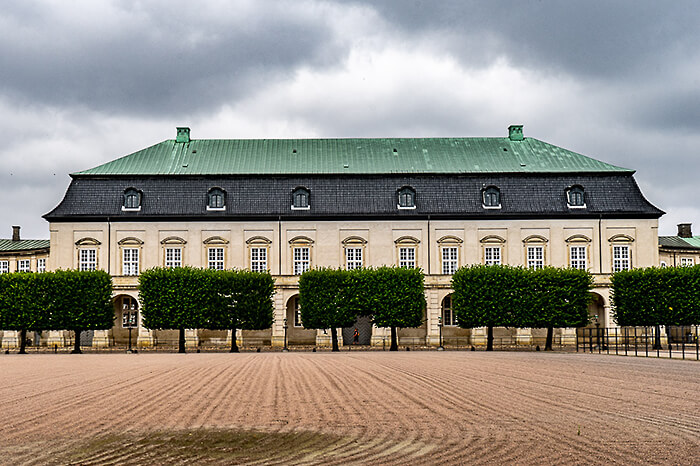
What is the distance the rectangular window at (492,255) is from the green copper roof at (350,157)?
624 cm

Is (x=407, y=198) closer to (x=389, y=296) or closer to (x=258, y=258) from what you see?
(x=389, y=296)

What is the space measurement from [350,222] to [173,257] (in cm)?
1380

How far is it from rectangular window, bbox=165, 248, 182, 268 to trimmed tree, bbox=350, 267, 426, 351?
1585 centimetres

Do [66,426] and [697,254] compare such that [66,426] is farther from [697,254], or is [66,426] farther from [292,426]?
[697,254]

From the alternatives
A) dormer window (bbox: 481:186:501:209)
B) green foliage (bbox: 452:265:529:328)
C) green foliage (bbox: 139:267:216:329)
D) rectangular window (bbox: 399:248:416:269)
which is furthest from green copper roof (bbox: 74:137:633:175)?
green foliage (bbox: 452:265:529:328)

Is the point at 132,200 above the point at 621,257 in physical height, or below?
above

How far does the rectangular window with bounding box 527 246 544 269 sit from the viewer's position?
6494 cm

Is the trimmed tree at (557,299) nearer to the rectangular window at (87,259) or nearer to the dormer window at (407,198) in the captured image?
the dormer window at (407,198)

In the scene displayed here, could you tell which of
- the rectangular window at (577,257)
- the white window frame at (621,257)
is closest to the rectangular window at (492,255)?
the rectangular window at (577,257)

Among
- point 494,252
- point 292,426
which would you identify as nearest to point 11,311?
point 494,252

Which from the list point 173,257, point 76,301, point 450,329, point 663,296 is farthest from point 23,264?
point 663,296

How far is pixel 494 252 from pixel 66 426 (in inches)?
2070

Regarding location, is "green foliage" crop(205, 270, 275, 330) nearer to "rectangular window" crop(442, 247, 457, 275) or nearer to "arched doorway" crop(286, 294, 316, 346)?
"arched doorway" crop(286, 294, 316, 346)

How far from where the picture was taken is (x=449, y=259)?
6500 centimetres
